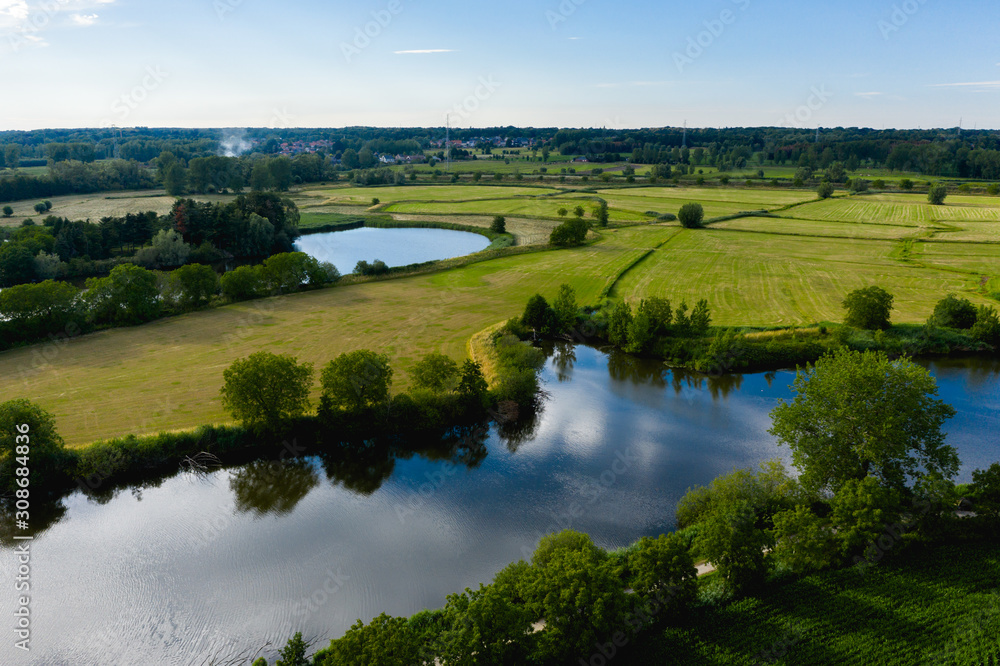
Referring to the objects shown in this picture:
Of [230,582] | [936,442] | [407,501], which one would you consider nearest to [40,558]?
[230,582]

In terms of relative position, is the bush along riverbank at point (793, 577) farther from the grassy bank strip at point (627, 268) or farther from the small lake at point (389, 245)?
the small lake at point (389, 245)

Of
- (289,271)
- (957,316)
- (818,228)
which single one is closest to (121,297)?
(289,271)

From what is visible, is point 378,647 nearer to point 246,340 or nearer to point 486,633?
point 486,633

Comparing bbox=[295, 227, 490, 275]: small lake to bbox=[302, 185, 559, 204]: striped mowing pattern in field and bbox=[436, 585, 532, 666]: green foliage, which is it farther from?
bbox=[436, 585, 532, 666]: green foliage

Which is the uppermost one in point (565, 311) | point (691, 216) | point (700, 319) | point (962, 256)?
point (691, 216)

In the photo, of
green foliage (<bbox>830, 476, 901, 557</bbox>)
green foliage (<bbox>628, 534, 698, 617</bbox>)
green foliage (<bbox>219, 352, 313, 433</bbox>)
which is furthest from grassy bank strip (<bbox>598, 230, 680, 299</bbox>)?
green foliage (<bbox>628, 534, 698, 617</bbox>)

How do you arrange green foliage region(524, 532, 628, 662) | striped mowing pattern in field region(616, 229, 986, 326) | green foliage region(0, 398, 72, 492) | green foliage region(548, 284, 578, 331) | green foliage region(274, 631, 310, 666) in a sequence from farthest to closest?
striped mowing pattern in field region(616, 229, 986, 326)
green foliage region(548, 284, 578, 331)
green foliage region(0, 398, 72, 492)
green foliage region(524, 532, 628, 662)
green foliage region(274, 631, 310, 666)
